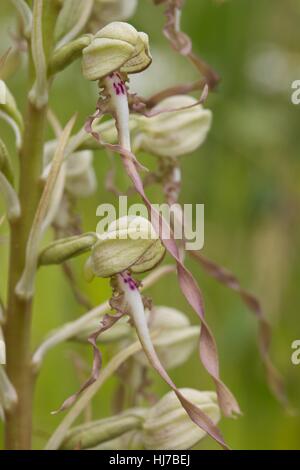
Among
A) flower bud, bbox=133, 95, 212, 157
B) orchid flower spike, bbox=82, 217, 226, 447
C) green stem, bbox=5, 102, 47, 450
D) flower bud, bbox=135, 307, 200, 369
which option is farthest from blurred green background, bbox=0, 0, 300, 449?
orchid flower spike, bbox=82, 217, 226, 447

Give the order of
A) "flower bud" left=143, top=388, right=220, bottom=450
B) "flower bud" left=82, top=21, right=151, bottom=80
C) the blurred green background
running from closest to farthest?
"flower bud" left=82, top=21, right=151, bottom=80 < "flower bud" left=143, top=388, right=220, bottom=450 < the blurred green background

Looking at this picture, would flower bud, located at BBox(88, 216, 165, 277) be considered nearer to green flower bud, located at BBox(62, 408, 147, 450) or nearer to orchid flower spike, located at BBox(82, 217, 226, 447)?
orchid flower spike, located at BBox(82, 217, 226, 447)

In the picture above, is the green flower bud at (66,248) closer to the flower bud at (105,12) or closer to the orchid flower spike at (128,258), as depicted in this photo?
the orchid flower spike at (128,258)

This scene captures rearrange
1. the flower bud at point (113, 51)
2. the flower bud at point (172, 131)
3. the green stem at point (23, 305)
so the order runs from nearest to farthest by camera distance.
A: 1. the flower bud at point (113, 51)
2. the green stem at point (23, 305)
3. the flower bud at point (172, 131)

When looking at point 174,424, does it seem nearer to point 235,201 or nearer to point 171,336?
point 171,336

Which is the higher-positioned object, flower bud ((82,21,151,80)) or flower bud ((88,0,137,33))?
flower bud ((88,0,137,33))

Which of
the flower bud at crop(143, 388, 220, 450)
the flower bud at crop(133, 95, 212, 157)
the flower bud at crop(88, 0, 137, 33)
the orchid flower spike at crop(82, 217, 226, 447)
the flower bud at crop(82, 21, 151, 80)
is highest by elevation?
the flower bud at crop(88, 0, 137, 33)

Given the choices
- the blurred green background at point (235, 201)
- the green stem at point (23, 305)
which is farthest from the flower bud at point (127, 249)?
the blurred green background at point (235, 201)
